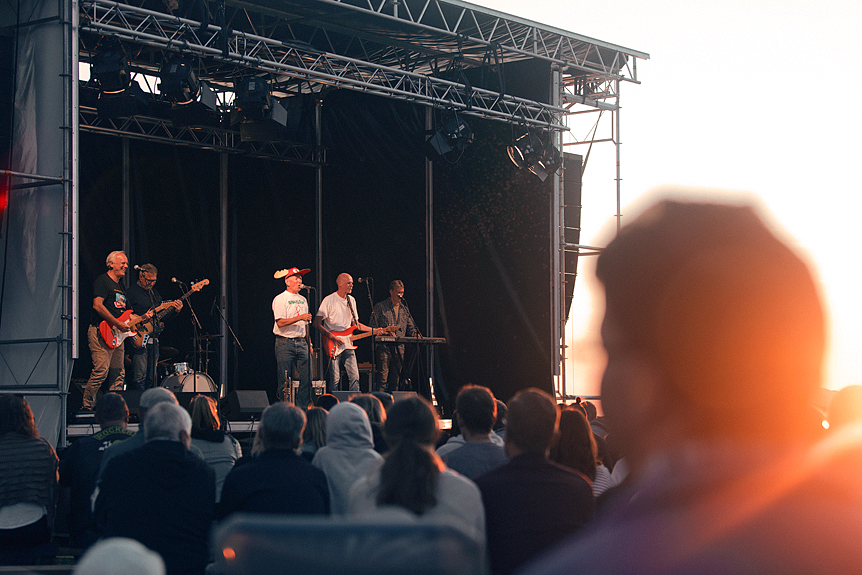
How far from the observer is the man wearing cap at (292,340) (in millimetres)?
9938

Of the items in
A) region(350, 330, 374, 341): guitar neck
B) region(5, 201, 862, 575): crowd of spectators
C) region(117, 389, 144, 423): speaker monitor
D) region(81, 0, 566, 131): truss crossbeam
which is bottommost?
region(117, 389, 144, 423): speaker monitor

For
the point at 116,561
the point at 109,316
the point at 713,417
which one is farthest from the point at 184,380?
the point at 713,417

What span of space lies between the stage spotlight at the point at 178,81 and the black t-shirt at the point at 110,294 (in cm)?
195

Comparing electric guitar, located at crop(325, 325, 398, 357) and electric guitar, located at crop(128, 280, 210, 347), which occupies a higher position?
electric guitar, located at crop(128, 280, 210, 347)

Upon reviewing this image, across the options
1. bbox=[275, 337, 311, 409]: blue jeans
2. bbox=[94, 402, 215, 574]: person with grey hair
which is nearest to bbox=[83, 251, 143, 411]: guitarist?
bbox=[275, 337, 311, 409]: blue jeans

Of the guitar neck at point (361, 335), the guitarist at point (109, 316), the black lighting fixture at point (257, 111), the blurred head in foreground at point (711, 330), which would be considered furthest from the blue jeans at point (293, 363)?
the blurred head in foreground at point (711, 330)

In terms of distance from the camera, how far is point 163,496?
3150 millimetres

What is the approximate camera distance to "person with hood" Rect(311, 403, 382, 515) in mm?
3322

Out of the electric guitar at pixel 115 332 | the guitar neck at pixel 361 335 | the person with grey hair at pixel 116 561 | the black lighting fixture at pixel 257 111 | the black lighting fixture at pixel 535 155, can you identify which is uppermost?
the black lighting fixture at pixel 257 111

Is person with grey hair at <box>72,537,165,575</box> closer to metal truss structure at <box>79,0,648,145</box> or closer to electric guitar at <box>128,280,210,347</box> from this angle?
metal truss structure at <box>79,0,648,145</box>

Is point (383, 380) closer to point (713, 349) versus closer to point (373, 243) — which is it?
point (373, 243)

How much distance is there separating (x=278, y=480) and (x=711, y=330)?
2.75 m

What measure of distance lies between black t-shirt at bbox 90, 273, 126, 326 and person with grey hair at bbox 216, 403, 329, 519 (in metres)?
6.16

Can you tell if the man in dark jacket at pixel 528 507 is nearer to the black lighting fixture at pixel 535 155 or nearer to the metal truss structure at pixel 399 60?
the metal truss structure at pixel 399 60
